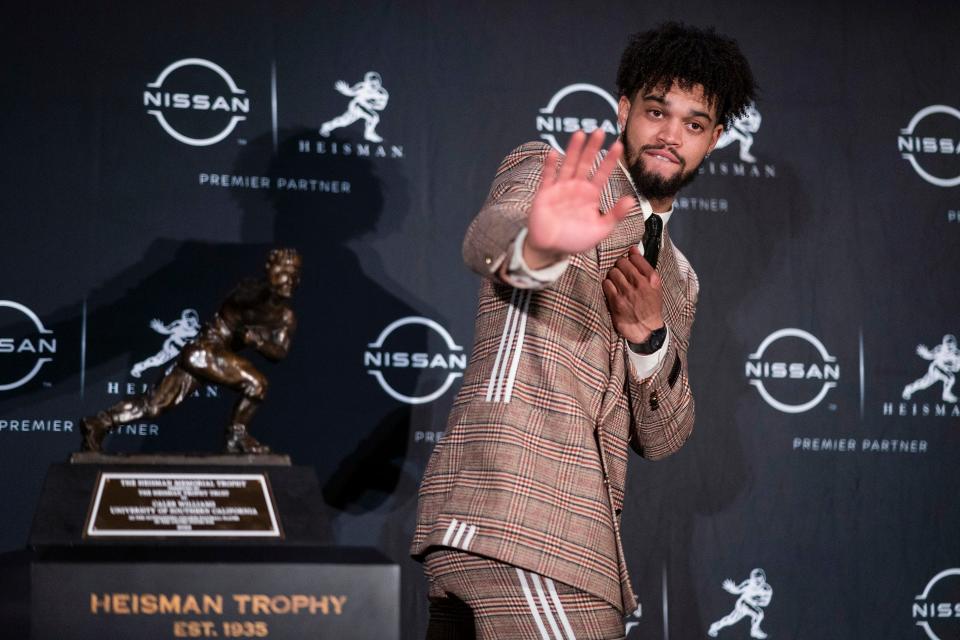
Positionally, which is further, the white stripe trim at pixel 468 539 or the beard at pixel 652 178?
the beard at pixel 652 178

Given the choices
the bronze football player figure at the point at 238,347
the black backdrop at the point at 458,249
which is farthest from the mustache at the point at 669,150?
the black backdrop at the point at 458,249

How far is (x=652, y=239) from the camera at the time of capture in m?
2.20

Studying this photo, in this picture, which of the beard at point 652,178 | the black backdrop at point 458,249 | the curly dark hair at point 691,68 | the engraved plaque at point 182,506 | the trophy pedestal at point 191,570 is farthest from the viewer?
the black backdrop at point 458,249

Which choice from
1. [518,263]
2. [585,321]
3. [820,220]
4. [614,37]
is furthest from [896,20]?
[518,263]

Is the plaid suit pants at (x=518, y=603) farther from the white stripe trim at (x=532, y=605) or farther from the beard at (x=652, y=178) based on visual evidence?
the beard at (x=652, y=178)

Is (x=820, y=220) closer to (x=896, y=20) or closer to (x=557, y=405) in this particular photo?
(x=896, y=20)

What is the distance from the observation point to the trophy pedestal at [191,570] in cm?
155

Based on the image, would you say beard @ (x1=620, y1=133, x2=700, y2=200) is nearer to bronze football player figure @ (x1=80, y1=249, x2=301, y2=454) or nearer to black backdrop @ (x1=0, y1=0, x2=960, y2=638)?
bronze football player figure @ (x1=80, y1=249, x2=301, y2=454)

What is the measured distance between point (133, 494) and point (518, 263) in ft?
2.35

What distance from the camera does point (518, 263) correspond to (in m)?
1.67

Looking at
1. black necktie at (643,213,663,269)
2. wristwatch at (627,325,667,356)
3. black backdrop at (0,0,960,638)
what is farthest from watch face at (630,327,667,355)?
black backdrop at (0,0,960,638)

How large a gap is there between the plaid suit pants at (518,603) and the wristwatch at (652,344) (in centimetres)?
44

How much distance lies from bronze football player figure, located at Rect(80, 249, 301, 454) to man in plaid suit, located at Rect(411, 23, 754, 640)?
45 cm

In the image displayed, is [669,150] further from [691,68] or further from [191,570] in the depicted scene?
[191,570]
